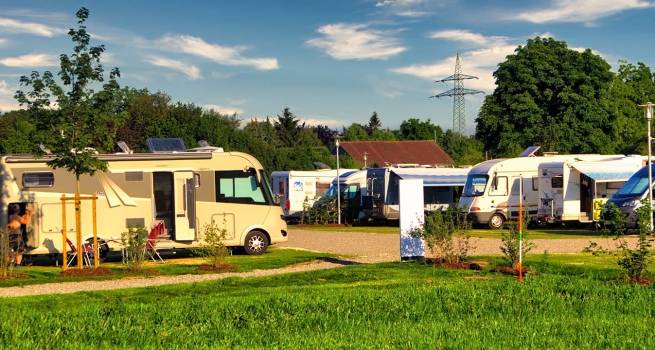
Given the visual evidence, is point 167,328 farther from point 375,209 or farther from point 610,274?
point 375,209

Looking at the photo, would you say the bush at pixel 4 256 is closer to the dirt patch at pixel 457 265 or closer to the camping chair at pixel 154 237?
the camping chair at pixel 154 237

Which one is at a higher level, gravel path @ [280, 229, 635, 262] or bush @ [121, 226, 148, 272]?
bush @ [121, 226, 148, 272]

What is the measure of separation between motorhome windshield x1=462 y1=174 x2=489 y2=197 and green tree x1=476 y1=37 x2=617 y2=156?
23129 mm

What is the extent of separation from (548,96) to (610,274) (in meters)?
43.1

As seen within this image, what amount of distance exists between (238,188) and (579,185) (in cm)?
1452

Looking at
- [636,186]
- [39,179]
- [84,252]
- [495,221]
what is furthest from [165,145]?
[636,186]

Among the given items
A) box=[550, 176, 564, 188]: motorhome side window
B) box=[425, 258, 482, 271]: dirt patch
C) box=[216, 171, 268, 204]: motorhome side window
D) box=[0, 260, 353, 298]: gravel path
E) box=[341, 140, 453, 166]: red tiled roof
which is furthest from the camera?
box=[341, 140, 453, 166]: red tiled roof

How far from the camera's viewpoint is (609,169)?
99.0 ft

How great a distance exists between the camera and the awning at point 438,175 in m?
34.4

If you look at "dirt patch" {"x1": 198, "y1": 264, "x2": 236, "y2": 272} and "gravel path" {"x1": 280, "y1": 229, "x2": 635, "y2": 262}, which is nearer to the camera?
"dirt patch" {"x1": 198, "y1": 264, "x2": 236, "y2": 272}

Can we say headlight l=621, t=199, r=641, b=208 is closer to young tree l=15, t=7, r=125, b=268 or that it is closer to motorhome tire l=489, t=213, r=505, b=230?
motorhome tire l=489, t=213, r=505, b=230

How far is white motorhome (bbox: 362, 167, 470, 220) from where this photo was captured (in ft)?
111

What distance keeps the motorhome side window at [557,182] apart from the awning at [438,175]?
4.95 meters

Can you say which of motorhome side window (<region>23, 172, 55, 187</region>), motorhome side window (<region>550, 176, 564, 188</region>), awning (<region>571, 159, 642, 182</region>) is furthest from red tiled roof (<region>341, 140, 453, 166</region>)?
motorhome side window (<region>23, 172, 55, 187</region>)
